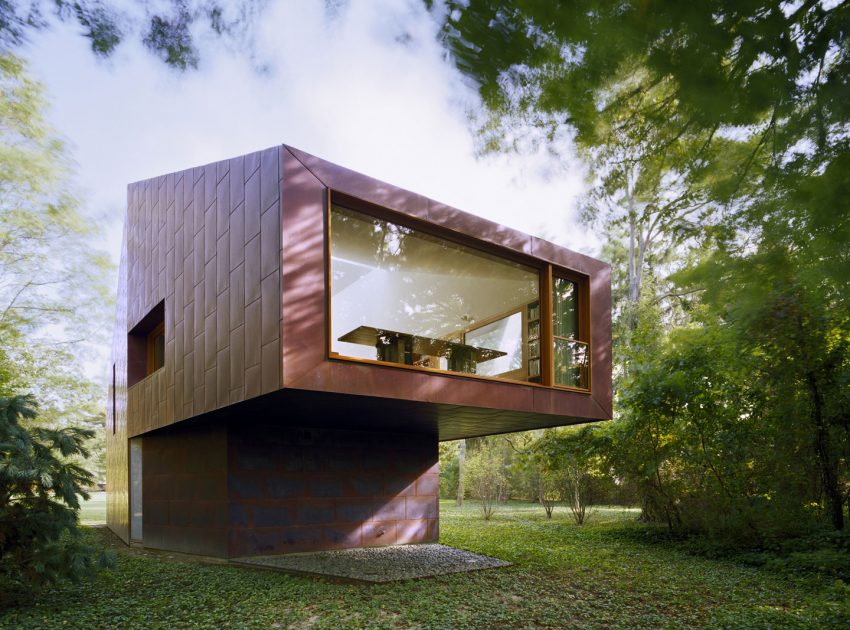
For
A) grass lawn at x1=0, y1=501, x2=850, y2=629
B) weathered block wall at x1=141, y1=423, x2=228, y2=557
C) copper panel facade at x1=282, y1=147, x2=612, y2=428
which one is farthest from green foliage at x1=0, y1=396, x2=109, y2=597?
weathered block wall at x1=141, y1=423, x2=228, y2=557

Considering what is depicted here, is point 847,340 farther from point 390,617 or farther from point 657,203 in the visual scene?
point 390,617

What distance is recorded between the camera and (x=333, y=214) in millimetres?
6215

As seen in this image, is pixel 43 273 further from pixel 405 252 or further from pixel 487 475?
pixel 405 252

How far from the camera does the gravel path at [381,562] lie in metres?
6.71

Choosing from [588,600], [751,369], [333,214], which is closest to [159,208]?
[333,214]

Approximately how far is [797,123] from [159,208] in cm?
924

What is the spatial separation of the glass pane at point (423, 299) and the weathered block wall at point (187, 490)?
8.93 ft

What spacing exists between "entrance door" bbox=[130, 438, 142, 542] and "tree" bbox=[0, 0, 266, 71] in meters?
8.82

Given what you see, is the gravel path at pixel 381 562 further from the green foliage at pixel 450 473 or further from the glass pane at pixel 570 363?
the green foliage at pixel 450 473

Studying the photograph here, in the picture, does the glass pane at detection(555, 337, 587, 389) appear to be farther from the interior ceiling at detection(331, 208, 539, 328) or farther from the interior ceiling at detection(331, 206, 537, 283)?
the interior ceiling at detection(331, 206, 537, 283)

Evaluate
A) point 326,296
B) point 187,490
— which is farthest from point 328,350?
point 187,490

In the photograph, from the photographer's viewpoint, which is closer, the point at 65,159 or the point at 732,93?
the point at 732,93

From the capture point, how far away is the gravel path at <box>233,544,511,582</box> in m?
6.71

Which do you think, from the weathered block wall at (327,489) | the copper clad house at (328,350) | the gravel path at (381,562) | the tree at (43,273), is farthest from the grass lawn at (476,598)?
the tree at (43,273)
